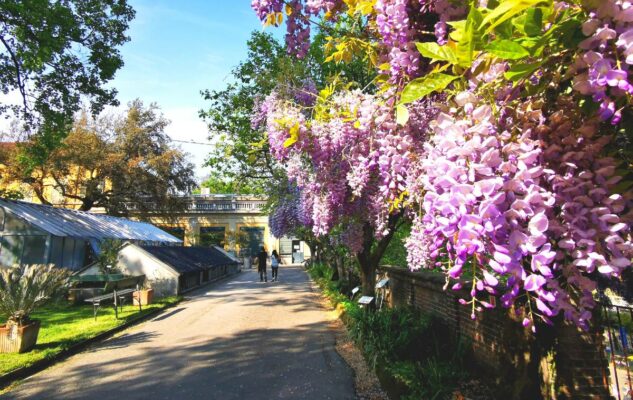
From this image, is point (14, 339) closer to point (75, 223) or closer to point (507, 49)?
point (507, 49)

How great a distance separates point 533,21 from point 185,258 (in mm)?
21762

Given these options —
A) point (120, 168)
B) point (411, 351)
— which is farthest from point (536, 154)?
point (120, 168)

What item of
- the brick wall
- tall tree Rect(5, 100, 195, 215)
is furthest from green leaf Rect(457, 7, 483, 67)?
tall tree Rect(5, 100, 195, 215)

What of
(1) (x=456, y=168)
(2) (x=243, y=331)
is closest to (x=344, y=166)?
(1) (x=456, y=168)

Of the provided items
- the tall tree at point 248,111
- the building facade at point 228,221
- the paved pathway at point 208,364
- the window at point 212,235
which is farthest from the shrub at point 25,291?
the building facade at point 228,221

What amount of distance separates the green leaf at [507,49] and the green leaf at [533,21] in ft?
0.20

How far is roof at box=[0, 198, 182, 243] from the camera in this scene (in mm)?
17625

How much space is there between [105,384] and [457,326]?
18.1ft

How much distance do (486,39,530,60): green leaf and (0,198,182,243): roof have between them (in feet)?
65.6

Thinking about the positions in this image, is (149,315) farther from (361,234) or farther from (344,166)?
(344,166)

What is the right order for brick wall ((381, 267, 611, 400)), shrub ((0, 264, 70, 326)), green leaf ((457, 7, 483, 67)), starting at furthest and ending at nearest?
shrub ((0, 264, 70, 326))
brick wall ((381, 267, 611, 400))
green leaf ((457, 7, 483, 67))

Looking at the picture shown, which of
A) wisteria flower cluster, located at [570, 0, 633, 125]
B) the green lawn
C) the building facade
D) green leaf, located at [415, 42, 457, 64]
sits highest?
the building facade

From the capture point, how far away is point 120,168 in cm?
3153

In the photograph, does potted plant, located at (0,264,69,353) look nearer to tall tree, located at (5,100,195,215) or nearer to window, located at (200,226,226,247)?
tall tree, located at (5,100,195,215)
